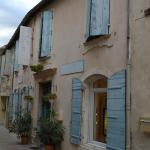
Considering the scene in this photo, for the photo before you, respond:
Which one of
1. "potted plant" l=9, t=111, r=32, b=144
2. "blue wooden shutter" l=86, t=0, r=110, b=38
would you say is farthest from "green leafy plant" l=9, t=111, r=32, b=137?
"blue wooden shutter" l=86, t=0, r=110, b=38

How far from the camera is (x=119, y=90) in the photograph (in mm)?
7867

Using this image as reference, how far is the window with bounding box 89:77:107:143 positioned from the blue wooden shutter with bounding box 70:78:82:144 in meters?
0.36

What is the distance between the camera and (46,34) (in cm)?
1333

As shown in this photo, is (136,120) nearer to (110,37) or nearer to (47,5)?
(110,37)

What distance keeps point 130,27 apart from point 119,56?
772mm

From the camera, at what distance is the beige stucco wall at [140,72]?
689 centimetres

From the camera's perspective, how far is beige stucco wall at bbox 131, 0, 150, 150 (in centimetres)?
689

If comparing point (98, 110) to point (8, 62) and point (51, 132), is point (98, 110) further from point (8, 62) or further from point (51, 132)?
point (8, 62)

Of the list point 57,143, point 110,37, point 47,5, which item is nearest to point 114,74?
point 110,37

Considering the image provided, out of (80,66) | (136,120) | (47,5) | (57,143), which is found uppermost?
(47,5)

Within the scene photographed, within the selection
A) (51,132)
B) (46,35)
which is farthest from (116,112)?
(46,35)

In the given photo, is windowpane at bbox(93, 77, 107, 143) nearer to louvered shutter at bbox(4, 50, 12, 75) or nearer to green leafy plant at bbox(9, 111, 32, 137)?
green leafy plant at bbox(9, 111, 32, 137)

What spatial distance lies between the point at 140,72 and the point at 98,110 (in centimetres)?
276

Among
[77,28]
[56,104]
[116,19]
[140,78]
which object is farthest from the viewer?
[56,104]
